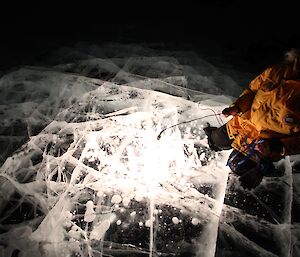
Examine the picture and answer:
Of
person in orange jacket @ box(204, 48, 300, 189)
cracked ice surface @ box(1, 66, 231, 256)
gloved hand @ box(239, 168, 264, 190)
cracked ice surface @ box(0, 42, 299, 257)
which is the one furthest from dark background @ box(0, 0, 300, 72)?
gloved hand @ box(239, 168, 264, 190)

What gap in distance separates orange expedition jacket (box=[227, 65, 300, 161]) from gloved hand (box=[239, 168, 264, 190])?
0.22m

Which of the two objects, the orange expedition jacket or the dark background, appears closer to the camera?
the orange expedition jacket

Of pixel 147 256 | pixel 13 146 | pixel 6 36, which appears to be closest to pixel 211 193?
pixel 147 256

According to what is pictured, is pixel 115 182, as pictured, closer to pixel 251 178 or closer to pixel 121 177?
pixel 121 177

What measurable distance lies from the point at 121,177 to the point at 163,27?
399cm

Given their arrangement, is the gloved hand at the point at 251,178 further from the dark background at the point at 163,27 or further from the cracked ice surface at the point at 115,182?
the dark background at the point at 163,27

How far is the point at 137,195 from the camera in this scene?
3203 millimetres

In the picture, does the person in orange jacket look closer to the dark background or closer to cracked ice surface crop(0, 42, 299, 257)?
cracked ice surface crop(0, 42, 299, 257)

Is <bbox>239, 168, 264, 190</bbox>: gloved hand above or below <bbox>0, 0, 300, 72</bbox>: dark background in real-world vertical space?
below

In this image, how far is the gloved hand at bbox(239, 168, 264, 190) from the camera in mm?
3078

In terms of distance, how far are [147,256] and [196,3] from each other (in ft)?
19.5

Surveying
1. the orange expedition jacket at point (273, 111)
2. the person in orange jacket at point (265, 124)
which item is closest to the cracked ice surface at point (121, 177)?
the person in orange jacket at point (265, 124)

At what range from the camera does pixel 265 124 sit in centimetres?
273

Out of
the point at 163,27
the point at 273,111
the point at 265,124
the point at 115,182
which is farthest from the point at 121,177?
the point at 163,27
